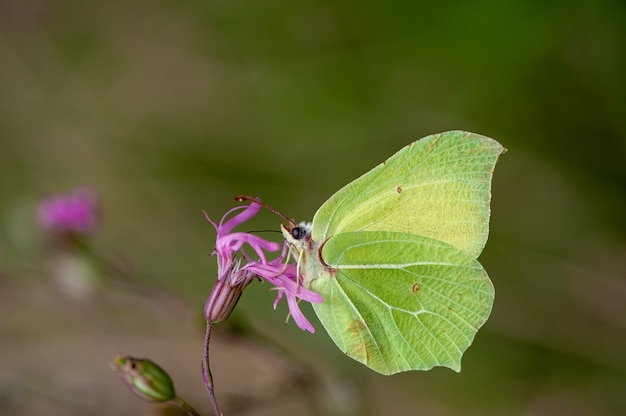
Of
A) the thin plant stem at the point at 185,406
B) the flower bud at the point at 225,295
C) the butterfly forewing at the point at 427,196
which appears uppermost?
the butterfly forewing at the point at 427,196

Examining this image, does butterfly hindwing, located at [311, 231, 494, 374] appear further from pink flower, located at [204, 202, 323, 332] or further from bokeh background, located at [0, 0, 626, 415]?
bokeh background, located at [0, 0, 626, 415]

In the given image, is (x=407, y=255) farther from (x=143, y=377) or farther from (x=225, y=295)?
(x=143, y=377)

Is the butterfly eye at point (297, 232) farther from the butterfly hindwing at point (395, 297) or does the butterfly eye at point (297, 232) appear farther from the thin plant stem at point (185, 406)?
the thin plant stem at point (185, 406)

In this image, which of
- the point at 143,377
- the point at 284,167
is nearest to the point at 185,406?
the point at 143,377

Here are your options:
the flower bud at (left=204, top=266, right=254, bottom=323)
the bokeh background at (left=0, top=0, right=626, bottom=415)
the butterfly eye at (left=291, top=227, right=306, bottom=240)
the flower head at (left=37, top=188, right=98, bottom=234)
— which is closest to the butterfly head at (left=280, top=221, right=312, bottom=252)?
the butterfly eye at (left=291, top=227, right=306, bottom=240)

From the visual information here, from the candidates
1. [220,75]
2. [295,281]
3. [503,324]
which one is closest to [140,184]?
[220,75]

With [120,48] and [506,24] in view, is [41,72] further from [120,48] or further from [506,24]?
[506,24]

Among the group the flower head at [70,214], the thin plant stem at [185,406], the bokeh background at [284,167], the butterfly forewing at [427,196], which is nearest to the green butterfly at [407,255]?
the butterfly forewing at [427,196]
